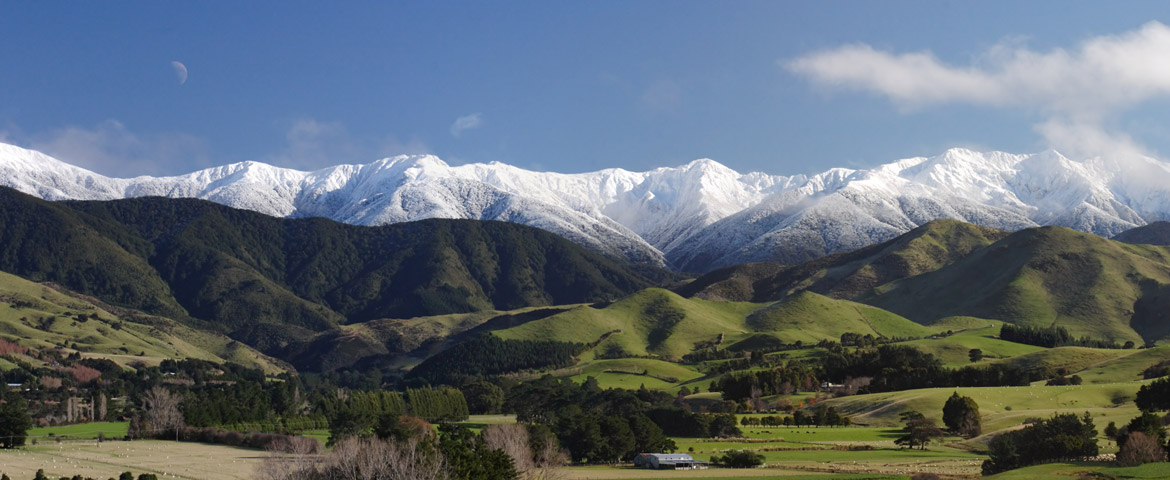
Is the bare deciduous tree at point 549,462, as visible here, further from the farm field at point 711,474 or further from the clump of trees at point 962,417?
the clump of trees at point 962,417

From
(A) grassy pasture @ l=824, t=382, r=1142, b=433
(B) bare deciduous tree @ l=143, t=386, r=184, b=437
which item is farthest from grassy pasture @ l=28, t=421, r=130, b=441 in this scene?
(A) grassy pasture @ l=824, t=382, r=1142, b=433

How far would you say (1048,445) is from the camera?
112938 millimetres

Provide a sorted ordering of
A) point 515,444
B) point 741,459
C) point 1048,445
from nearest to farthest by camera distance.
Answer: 1. point 1048,445
2. point 515,444
3. point 741,459

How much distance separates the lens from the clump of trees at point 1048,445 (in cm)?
11012

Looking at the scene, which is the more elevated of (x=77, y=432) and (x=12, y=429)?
(x=12, y=429)

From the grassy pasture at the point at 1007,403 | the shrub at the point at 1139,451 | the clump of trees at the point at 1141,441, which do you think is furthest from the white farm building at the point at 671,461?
the shrub at the point at 1139,451

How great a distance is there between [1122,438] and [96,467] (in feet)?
362

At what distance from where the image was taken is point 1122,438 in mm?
108562

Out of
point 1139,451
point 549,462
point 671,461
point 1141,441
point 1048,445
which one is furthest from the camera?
point 671,461

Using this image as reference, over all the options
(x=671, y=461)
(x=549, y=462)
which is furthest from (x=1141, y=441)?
(x=549, y=462)

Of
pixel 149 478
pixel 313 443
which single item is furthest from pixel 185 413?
pixel 149 478

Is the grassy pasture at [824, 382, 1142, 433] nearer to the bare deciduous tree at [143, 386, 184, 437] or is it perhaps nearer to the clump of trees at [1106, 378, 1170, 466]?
the clump of trees at [1106, 378, 1170, 466]

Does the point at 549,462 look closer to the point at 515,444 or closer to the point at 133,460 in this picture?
the point at 515,444

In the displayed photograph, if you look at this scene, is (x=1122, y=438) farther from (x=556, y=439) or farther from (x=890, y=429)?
(x=556, y=439)
